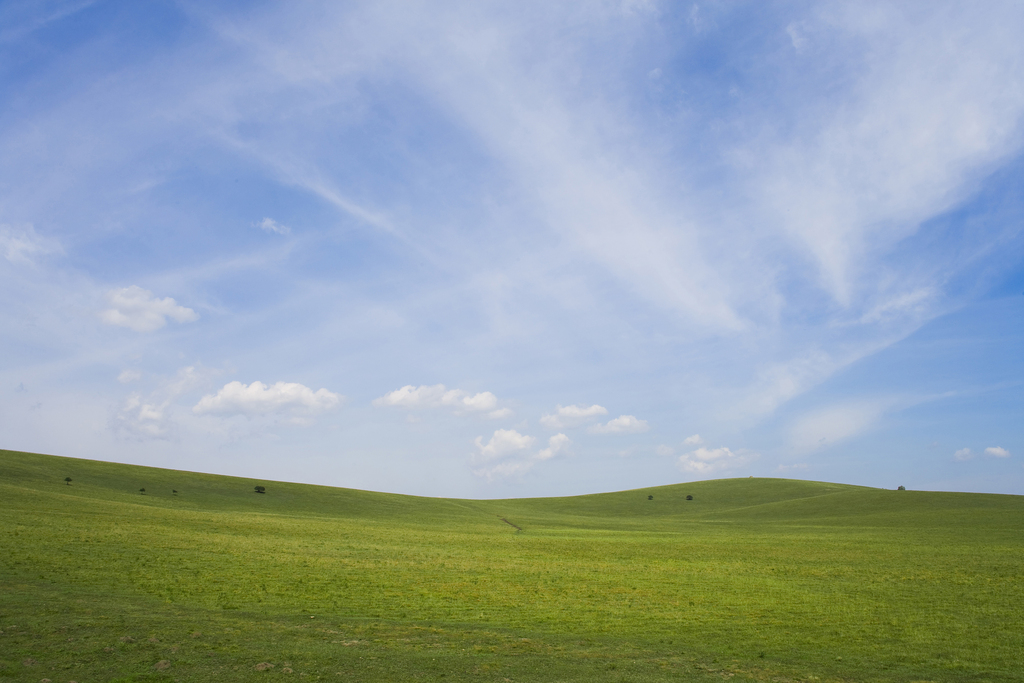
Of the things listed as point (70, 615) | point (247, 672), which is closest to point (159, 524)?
point (70, 615)

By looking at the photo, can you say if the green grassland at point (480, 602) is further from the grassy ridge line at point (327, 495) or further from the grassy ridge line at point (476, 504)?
the grassy ridge line at point (327, 495)

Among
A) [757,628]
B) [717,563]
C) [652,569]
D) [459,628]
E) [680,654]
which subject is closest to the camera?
[680,654]

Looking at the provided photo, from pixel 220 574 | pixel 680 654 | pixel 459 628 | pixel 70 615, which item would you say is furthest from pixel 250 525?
pixel 680 654

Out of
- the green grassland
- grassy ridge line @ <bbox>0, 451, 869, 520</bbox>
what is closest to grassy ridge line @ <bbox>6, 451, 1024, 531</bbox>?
grassy ridge line @ <bbox>0, 451, 869, 520</bbox>

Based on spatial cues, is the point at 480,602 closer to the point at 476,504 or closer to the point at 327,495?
the point at 327,495

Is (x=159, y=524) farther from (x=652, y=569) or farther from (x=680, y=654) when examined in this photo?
(x=680, y=654)

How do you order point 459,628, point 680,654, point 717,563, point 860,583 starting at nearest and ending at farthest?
1. point 680,654
2. point 459,628
3. point 860,583
4. point 717,563

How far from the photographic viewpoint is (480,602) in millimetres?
23406

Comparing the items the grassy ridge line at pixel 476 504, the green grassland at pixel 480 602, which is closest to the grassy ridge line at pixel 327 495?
the grassy ridge line at pixel 476 504

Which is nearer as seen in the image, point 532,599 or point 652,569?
point 532,599

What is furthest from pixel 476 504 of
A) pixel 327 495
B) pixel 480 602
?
pixel 480 602

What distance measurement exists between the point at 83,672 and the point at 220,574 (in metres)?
13.8

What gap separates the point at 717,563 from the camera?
3616cm

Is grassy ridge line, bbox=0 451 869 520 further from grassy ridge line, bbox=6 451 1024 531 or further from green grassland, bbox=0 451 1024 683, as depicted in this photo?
green grassland, bbox=0 451 1024 683
